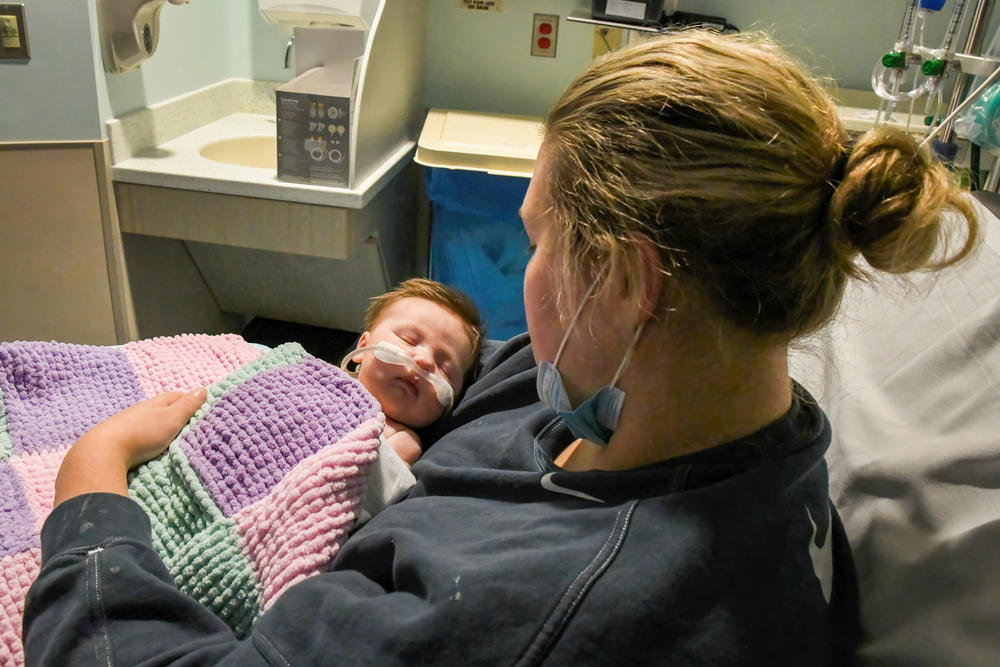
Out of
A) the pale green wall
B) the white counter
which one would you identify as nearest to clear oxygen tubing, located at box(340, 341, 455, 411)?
the white counter

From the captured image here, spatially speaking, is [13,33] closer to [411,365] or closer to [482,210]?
[482,210]

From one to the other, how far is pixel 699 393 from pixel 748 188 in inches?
8.2

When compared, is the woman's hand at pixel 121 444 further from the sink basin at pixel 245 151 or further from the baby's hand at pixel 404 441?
the sink basin at pixel 245 151

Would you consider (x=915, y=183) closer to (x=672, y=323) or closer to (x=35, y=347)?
(x=672, y=323)

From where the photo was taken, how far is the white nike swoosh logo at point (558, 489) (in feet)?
2.53

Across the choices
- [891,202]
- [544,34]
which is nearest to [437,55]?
[544,34]

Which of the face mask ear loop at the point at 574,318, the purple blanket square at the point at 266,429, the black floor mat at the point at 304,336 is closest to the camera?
the face mask ear loop at the point at 574,318

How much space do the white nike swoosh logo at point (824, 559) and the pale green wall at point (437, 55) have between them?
66.1 inches

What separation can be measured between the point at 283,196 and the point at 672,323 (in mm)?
1502

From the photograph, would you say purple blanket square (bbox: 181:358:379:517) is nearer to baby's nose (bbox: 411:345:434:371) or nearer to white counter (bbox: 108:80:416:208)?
baby's nose (bbox: 411:345:434:371)

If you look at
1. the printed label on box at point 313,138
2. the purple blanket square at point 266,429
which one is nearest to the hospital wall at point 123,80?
the printed label on box at point 313,138

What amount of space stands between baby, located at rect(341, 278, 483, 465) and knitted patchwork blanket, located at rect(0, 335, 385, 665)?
14 cm

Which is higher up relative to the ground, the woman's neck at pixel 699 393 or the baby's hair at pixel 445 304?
the woman's neck at pixel 699 393

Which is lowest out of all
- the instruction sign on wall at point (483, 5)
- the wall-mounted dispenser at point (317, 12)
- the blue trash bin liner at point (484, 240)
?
the blue trash bin liner at point (484, 240)
